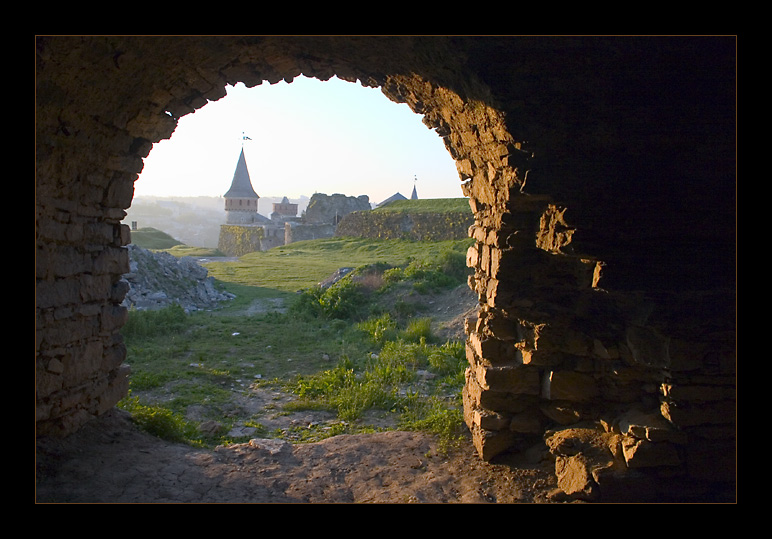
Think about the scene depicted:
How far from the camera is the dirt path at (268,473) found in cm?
416

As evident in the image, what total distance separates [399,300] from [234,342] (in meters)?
3.89

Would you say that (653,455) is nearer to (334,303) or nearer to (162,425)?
(162,425)

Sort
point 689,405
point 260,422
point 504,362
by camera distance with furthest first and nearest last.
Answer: point 260,422 → point 504,362 → point 689,405

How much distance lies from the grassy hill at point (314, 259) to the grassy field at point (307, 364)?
360 centimetres

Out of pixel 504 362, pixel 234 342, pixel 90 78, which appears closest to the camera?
pixel 90 78

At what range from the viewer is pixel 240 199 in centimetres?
5609

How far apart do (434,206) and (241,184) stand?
31.3 meters

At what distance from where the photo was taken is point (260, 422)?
245 inches

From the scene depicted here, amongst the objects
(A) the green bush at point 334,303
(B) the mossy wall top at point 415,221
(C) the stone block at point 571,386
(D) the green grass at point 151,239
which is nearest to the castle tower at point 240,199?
(D) the green grass at point 151,239

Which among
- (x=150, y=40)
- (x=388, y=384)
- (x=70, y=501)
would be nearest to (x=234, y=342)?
(x=388, y=384)

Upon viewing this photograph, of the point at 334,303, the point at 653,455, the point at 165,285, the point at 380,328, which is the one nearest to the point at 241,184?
the point at 165,285

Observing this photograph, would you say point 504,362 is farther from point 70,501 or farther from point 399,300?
point 399,300

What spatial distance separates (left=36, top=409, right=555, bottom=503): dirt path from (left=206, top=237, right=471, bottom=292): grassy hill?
11245 millimetres

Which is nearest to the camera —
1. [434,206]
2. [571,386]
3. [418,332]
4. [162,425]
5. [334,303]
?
[571,386]
